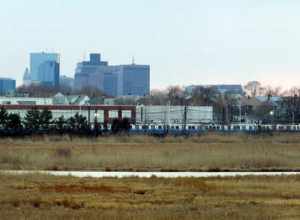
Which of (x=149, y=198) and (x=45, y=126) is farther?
(x=45, y=126)

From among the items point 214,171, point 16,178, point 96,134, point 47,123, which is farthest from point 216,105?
point 16,178

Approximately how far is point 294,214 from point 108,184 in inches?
464

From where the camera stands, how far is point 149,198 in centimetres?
2572

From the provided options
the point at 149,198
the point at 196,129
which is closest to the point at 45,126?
the point at 196,129

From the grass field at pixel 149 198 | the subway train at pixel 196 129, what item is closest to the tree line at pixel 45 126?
the subway train at pixel 196 129

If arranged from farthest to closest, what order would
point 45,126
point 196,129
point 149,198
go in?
1. point 196,129
2. point 45,126
3. point 149,198

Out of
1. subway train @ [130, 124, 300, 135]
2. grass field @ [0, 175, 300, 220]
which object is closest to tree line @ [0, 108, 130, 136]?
subway train @ [130, 124, 300, 135]

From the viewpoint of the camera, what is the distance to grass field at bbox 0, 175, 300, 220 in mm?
20766

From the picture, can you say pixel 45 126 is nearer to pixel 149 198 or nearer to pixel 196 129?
pixel 196 129

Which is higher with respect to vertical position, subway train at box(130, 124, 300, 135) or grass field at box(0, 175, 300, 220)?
subway train at box(130, 124, 300, 135)

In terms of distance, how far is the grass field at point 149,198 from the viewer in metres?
20.8

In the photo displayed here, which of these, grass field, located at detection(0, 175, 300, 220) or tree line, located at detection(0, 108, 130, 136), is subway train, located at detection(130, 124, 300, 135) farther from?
grass field, located at detection(0, 175, 300, 220)

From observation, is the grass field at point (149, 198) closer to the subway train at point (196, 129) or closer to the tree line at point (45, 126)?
the tree line at point (45, 126)

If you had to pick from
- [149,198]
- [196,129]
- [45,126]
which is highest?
[45,126]
